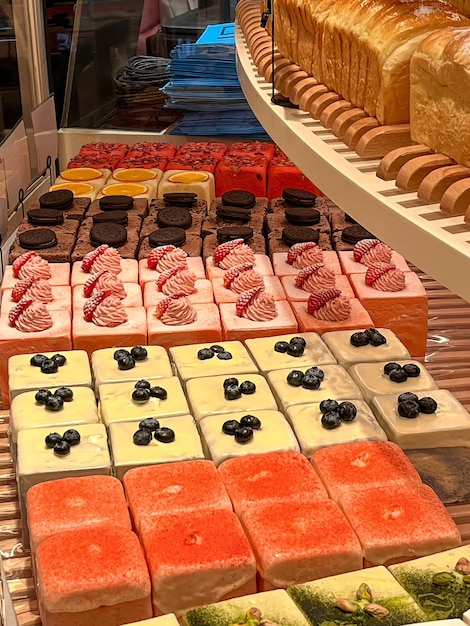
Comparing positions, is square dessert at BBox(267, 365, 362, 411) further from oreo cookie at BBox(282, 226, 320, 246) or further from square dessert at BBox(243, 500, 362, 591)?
oreo cookie at BBox(282, 226, 320, 246)

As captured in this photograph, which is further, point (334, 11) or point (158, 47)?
point (158, 47)

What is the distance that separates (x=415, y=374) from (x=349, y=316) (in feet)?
1.83

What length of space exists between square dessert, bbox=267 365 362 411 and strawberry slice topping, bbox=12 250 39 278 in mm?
1405

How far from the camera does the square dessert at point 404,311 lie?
3730 millimetres

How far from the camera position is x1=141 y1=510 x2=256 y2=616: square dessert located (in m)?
2.25

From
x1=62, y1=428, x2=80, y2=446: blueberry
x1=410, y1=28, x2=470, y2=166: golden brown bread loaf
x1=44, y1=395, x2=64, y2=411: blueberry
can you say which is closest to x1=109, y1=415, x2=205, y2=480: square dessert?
x1=62, y1=428, x2=80, y2=446: blueberry

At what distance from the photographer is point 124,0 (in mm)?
5898

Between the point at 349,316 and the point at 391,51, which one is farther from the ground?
the point at 391,51

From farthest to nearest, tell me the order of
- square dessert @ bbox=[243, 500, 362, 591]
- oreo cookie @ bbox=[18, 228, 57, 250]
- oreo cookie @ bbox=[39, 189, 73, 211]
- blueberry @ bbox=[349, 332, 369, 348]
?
oreo cookie @ bbox=[39, 189, 73, 211], oreo cookie @ bbox=[18, 228, 57, 250], blueberry @ bbox=[349, 332, 369, 348], square dessert @ bbox=[243, 500, 362, 591]

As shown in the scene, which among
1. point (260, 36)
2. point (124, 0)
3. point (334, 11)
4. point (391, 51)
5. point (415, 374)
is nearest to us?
point (391, 51)

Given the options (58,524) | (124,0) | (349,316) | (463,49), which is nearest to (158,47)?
(124,0)

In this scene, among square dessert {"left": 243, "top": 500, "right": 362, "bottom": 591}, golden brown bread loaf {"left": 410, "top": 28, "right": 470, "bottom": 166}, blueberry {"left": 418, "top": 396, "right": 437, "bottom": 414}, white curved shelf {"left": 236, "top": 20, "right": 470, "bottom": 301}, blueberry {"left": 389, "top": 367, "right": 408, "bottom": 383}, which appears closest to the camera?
white curved shelf {"left": 236, "top": 20, "right": 470, "bottom": 301}

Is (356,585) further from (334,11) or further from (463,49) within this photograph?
(334,11)

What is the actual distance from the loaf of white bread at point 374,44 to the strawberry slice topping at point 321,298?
4.13ft
